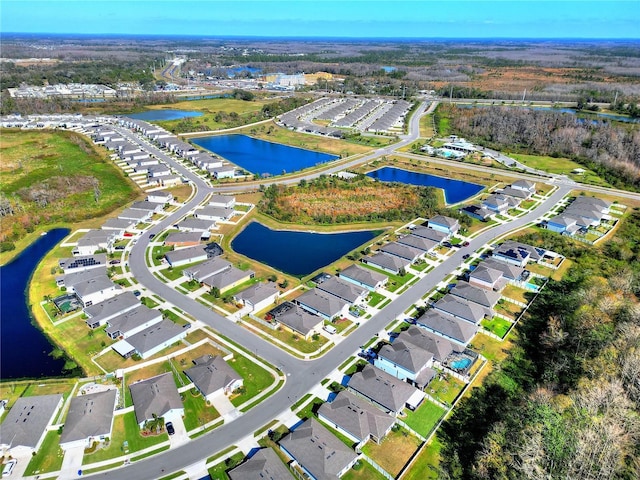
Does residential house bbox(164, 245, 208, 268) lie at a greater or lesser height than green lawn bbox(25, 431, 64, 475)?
greater

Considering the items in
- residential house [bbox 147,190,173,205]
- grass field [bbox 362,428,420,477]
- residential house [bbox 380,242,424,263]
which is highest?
residential house [bbox 147,190,173,205]

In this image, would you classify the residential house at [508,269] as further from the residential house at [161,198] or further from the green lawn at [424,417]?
the residential house at [161,198]

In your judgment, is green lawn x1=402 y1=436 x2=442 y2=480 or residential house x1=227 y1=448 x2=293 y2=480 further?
green lawn x1=402 y1=436 x2=442 y2=480

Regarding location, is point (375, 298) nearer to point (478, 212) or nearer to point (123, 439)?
point (123, 439)

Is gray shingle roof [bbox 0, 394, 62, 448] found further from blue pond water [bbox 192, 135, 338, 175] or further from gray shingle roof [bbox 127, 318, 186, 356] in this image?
blue pond water [bbox 192, 135, 338, 175]

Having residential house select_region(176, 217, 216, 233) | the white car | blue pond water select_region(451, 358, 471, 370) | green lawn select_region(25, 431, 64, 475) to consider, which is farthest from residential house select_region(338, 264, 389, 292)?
the white car

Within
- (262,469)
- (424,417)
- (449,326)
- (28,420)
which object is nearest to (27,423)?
(28,420)

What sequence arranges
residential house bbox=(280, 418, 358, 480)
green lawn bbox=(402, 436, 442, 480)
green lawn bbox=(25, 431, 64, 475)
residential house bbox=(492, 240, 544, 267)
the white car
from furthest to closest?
residential house bbox=(492, 240, 544, 267), green lawn bbox=(25, 431, 64, 475), the white car, green lawn bbox=(402, 436, 442, 480), residential house bbox=(280, 418, 358, 480)
